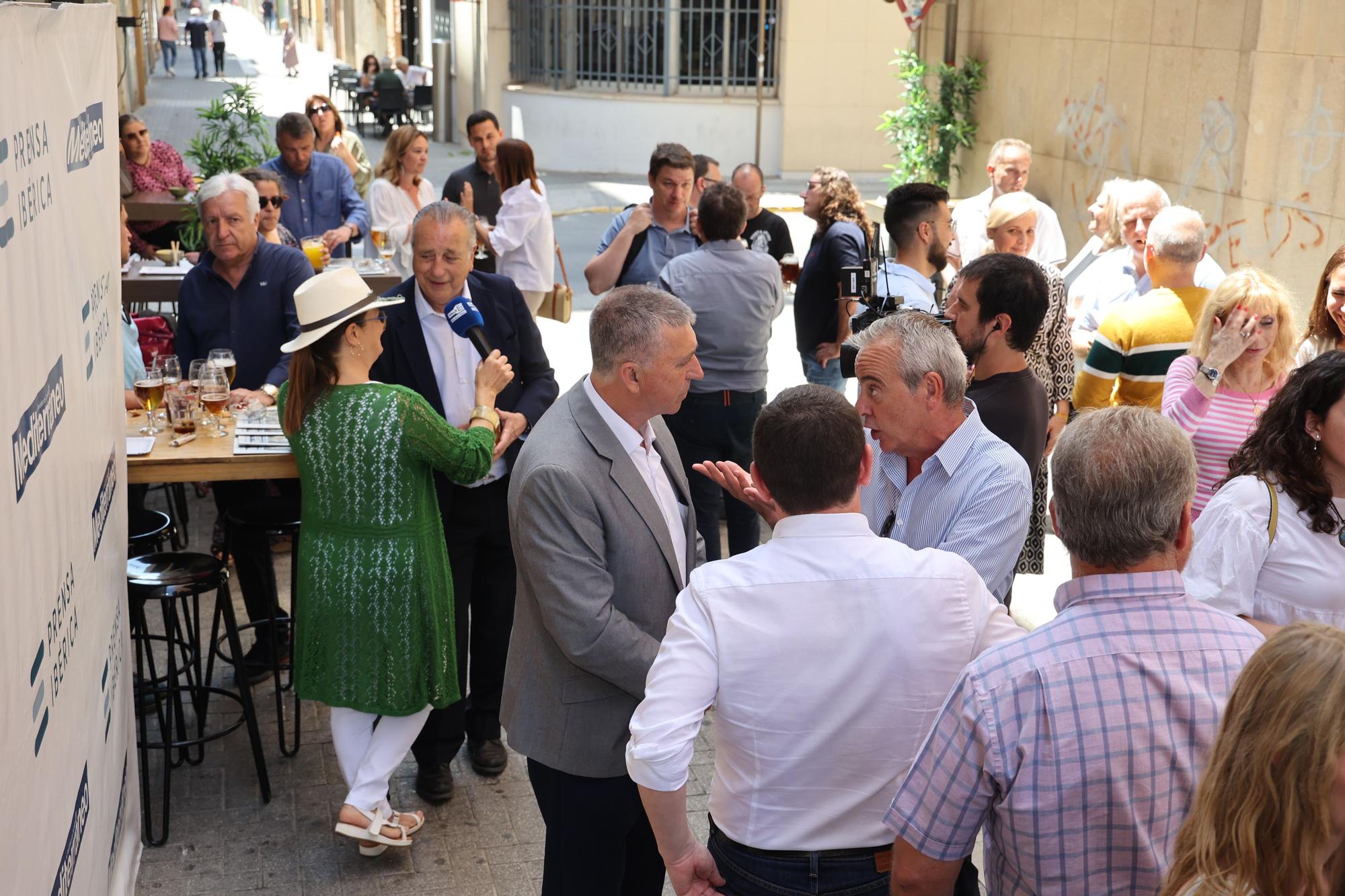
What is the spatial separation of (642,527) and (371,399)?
1113 millimetres

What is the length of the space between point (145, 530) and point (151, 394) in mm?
795

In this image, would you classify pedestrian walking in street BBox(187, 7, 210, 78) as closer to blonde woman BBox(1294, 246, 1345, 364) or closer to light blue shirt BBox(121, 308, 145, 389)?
light blue shirt BBox(121, 308, 145, 389)

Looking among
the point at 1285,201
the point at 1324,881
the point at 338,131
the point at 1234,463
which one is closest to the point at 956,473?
the point at 1234,463

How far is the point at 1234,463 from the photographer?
3.09m

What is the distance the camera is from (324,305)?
3.73 m

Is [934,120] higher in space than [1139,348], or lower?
higher

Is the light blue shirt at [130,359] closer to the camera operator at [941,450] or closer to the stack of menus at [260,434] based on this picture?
the stack of menus at [260,434]

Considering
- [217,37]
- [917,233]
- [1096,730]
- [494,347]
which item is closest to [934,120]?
[917,233]

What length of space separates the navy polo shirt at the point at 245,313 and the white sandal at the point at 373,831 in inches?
77.9

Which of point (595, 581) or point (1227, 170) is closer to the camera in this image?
point (595, 581)

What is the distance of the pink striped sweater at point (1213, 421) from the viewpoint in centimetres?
Result: 405

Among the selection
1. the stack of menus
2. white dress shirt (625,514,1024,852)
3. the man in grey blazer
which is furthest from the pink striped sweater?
the stack of menus

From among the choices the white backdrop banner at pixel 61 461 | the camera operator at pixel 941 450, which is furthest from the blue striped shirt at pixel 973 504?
the white backdrop banner at pixel 61 461

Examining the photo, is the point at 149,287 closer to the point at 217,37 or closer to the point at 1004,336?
the point at 1004,336
